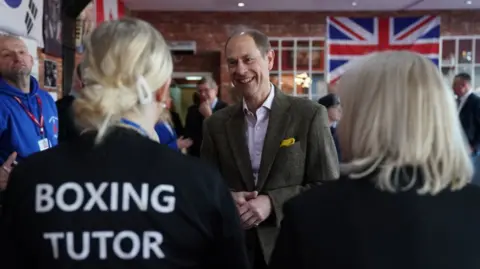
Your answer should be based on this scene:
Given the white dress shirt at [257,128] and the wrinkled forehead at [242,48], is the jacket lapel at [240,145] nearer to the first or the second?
the white dress shirt at [257,128]

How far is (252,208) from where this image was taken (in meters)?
2.00

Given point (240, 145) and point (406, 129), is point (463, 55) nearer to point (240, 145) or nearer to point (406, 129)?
point (240, 145)

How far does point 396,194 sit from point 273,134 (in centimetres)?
100

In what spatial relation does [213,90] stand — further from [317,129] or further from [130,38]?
[130,38]

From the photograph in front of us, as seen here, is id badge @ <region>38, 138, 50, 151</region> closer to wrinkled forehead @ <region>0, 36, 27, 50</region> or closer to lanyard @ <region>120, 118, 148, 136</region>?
wrinkled forehead @ <region>0, 36, 27, 50</region>

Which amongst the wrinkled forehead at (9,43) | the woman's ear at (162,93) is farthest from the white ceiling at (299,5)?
the woman's ear at (162,93)

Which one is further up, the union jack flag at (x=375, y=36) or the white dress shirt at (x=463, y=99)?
the union jack flag at (x=375, y=36)

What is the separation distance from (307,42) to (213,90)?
194 inches

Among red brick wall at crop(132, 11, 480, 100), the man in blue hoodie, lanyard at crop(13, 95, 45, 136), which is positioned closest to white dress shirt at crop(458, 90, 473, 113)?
red brick wall at crop(132, 11, 480, 100)

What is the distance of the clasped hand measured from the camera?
6.54 ft

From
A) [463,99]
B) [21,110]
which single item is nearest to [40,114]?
[21,110]

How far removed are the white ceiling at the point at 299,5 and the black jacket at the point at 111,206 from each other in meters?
8.52

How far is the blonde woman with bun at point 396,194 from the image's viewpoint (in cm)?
117

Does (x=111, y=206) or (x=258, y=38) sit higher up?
(x=258, y=38)
